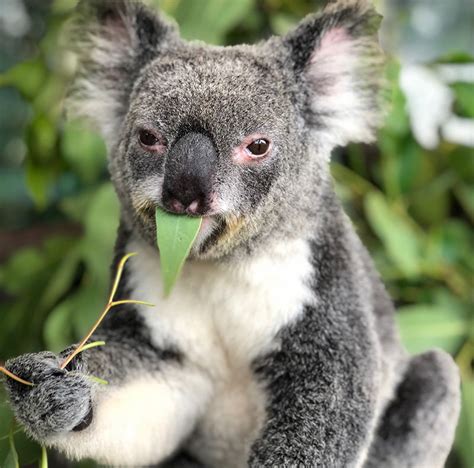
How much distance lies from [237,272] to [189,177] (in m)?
0.42

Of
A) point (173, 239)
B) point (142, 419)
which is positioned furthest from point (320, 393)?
point (173, 239)

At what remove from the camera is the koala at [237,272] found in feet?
4.83

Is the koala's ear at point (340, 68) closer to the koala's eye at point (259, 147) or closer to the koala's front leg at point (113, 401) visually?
the koala's eye at point (259, 147)

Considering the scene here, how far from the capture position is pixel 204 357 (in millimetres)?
1827

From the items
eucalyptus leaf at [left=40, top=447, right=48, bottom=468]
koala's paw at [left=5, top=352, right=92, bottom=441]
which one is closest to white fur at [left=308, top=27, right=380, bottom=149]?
koala's paw at [left=5, top=352, right=92, bottom=441]

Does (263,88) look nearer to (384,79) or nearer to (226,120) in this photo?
(226,120)

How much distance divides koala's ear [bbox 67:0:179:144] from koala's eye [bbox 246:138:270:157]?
47cm

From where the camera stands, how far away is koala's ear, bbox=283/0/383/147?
5.51 feet

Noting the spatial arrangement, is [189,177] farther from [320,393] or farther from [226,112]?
[320,393]

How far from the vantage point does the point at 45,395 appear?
1.45 metres

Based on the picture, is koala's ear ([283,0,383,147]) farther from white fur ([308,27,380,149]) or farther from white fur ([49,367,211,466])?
white fur ([49,367,211,466])

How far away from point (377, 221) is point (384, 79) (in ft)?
4.47

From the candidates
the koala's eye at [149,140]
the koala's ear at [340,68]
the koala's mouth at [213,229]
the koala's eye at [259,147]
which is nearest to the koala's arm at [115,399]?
the koala's mouth at [213,229]

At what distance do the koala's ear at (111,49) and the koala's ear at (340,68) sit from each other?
35 cm
